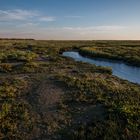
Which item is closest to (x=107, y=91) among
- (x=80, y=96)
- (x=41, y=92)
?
(x=80, y=96)

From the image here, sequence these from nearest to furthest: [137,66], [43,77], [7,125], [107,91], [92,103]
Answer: [7,125]
[92,103]
[107,91]
[43,77]
[137,66]

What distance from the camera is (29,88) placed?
67.8 ft

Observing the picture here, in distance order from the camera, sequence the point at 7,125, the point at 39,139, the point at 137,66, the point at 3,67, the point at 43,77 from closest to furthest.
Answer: the point at 39,139 → the point at 7,125 → the point at 43,77 → the point at 3,67 → the point at 137,66

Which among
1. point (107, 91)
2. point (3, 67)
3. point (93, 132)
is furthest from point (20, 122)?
point (3, 67)

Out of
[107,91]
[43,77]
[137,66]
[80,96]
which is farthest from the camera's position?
[137,66]

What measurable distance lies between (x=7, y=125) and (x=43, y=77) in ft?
36.3

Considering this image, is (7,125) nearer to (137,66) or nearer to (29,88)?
(29,88)

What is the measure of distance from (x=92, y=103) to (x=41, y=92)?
3.97 metres

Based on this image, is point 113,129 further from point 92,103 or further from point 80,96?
point 80,96

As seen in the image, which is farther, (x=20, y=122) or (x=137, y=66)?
(x=137, y=66)

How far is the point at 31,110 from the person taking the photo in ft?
52.5

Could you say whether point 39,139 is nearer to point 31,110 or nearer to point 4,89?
point 31,110

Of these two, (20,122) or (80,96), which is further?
(80,96)

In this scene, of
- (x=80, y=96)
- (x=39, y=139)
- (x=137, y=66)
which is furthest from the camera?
(x=137, y=66)
